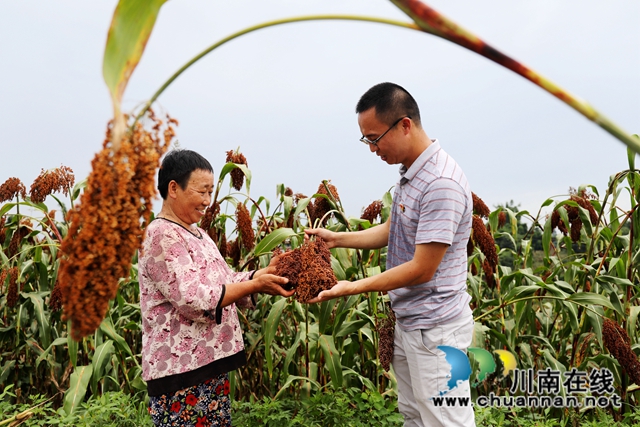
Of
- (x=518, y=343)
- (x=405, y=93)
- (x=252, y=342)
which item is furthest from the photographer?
(x=518, y=343)

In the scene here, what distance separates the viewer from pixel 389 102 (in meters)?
2.18

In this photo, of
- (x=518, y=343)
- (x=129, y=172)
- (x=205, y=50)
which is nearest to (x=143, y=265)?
(x=129, y=172)

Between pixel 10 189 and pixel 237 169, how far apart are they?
5.80 feet

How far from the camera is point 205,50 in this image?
933 millimetres

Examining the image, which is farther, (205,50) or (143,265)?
(143,265)

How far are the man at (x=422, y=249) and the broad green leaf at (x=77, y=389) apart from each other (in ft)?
6.04

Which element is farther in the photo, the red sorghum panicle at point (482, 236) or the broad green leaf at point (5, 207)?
the broad green leaf at point (5, 207)

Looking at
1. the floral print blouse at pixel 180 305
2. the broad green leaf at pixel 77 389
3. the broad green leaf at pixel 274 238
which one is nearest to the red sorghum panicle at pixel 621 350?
the broad green leaf at pixel 274 238

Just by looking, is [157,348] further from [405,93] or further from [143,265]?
[405,93]

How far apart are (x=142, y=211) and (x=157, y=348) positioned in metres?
1.50

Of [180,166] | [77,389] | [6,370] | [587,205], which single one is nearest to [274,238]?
[180,166]

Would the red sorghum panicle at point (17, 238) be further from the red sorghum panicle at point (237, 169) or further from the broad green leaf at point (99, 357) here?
the red sorghum panicle at point (237, 169)

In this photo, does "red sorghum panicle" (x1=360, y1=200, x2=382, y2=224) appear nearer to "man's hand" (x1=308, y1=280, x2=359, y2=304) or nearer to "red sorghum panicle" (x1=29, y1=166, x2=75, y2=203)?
"man's hand" (x1=308, y1=280, x2=359, y2=304)

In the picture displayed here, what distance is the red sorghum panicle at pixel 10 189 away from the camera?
3.85 meters
